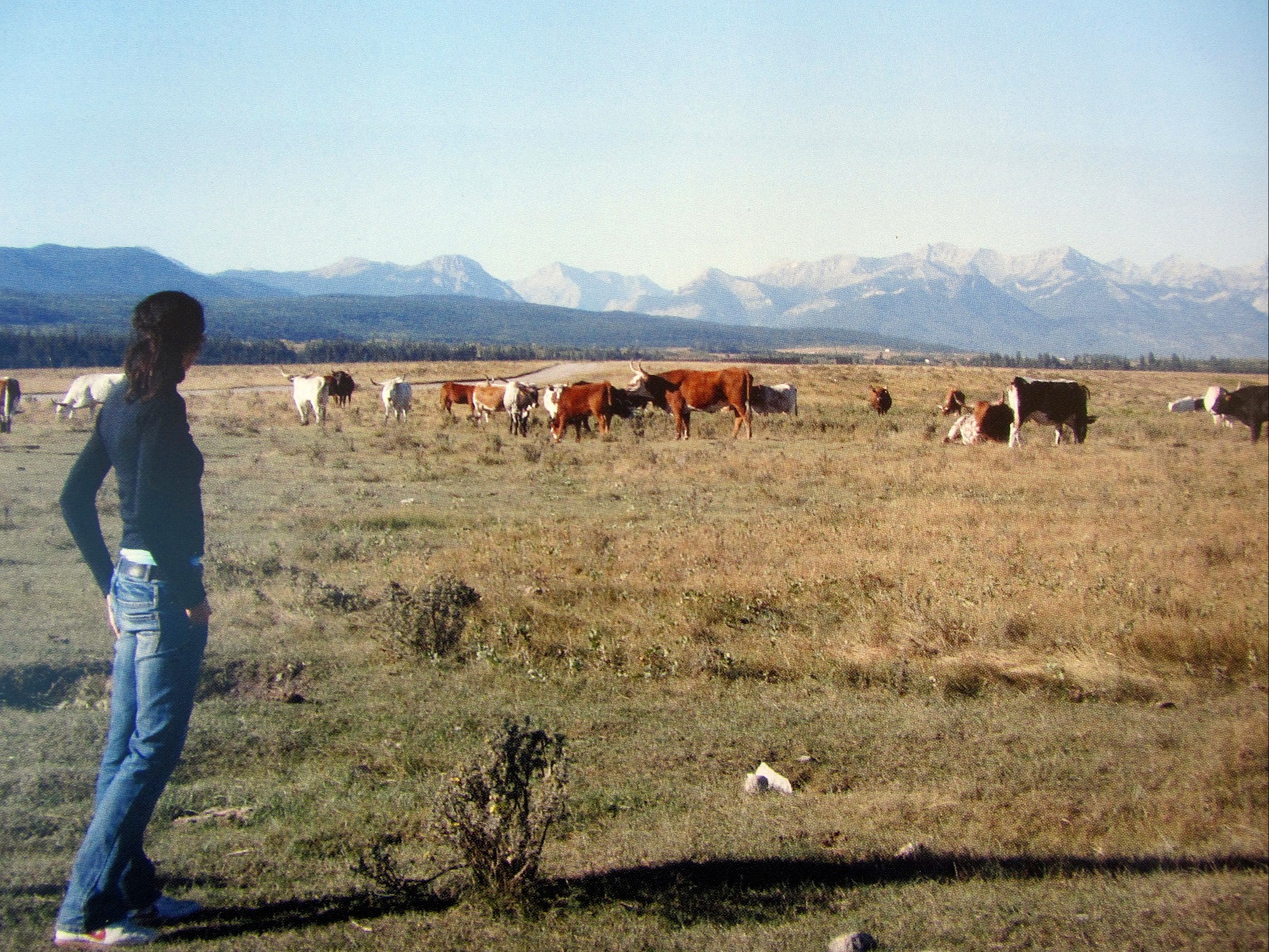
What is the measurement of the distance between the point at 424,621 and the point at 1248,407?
2539 cm

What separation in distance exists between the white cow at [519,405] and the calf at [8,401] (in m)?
14.3

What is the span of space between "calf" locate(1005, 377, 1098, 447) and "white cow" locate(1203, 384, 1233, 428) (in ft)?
17.1

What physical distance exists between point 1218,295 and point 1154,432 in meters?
132

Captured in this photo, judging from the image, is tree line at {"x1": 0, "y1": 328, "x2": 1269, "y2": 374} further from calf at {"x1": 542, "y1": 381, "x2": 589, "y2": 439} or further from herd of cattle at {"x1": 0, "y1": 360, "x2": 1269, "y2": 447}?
calf at {"x1": 542, "y1": 381, "x2": 589, "y2": 439}

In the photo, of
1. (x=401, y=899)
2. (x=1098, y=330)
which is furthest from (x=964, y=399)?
(x=1098, y=330)

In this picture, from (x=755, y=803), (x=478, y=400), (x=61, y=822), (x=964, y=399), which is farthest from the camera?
(x=478, y=400)

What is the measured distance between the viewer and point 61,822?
4410 millimetres

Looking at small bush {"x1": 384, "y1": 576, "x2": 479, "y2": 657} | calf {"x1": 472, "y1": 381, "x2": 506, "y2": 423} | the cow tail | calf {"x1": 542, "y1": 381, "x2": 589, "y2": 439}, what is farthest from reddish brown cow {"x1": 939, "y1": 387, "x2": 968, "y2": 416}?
small bush {"x1": 384, "y1": 576, "x2": 479, "y2": 657}

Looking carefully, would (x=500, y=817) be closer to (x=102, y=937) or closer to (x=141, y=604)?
(x=102, y=937)

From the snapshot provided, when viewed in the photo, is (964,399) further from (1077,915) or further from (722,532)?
(1077,915)

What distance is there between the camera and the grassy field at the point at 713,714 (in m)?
3.70

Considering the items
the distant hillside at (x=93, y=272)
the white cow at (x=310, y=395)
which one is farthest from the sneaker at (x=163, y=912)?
the white cow at (x=310, y=395)

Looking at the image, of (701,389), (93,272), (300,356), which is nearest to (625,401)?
(701,389)

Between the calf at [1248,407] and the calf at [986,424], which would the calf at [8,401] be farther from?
the calf at [1248,407]
